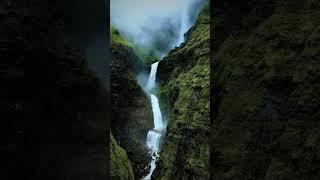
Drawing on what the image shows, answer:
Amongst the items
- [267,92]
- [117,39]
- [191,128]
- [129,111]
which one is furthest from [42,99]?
[117,39]

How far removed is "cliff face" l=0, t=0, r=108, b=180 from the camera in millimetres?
2889

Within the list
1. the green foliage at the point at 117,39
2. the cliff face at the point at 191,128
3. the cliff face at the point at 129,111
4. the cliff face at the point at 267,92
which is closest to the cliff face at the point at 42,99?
the cliff face at the point at 267,92

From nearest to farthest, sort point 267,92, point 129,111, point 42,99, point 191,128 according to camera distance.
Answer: point 267,92 < point 42,99 < point 191,128 < point 129,111

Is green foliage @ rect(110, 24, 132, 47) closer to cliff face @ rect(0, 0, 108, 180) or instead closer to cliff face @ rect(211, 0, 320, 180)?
cliff face @ rect(0, 0, 108, 180)

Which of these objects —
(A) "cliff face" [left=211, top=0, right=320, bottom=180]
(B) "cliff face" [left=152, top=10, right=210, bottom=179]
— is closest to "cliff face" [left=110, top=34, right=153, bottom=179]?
(B) "cliff face" [left=152, top=10, right=210, bottom=179]

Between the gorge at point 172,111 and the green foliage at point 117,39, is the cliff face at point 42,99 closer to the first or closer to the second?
the gorge at point 172,111

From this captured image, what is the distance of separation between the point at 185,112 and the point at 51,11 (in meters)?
7.36

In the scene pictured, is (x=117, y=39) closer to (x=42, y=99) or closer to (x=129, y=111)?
(x=129, y=111)

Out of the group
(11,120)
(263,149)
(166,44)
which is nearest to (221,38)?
(263,149)

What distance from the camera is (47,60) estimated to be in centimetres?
305

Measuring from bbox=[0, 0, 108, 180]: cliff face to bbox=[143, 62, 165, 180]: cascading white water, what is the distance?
38.5 ft

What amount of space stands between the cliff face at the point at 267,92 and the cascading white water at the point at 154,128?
40.0ft

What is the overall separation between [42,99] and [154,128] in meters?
14.8

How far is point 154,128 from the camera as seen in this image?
58.0 ft
